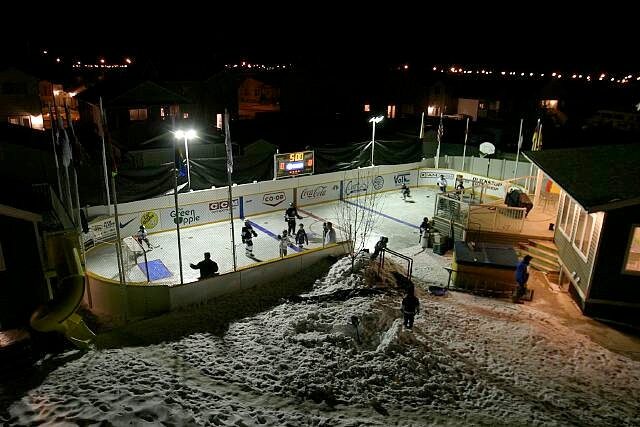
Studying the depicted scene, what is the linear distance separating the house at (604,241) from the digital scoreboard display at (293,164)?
13498mm

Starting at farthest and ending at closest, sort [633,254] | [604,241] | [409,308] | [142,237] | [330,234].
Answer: [142,237], [330,234], [633,254], [604,241], [409,308]

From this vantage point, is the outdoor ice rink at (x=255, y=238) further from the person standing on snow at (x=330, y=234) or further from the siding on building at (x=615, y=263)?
the siding on building at (x=615, y=263)

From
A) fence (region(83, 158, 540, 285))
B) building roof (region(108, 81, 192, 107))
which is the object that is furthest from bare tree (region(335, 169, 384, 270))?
building roof (region(108, 81, 192, 107))

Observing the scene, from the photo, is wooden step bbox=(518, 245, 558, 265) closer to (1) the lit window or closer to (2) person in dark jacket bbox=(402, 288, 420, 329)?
(2) person in dark jacket bbox=(402, 288, 420, 329)

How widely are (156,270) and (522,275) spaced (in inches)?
519

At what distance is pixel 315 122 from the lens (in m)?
44.8

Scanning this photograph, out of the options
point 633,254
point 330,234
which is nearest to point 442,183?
point 330,234

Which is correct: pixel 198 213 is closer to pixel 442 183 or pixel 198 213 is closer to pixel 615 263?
pixel 442 183

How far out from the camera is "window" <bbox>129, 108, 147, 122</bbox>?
31438mm

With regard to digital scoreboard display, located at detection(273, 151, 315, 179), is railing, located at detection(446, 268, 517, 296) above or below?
below

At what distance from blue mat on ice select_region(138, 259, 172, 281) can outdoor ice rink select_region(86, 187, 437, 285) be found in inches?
4.2

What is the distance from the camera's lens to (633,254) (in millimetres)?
15383

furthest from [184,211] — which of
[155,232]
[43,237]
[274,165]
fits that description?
[43,237]

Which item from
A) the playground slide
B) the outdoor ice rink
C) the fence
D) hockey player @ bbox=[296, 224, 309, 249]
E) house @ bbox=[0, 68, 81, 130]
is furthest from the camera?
house @ bbox=[0, 68, 81, 130]
